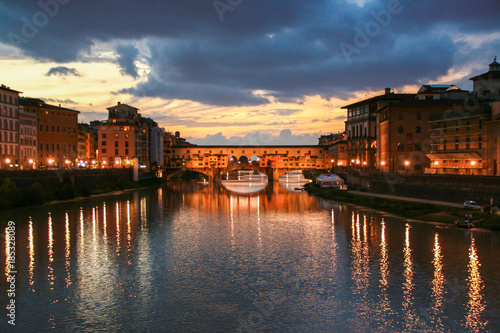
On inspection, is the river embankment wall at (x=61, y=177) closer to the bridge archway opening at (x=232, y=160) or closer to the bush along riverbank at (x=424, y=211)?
the bridge archway opening at (x=232, y=160)

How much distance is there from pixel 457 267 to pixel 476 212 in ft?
45.5

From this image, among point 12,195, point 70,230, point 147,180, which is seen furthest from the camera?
point 147,180

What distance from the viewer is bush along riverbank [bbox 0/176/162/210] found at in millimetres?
44778

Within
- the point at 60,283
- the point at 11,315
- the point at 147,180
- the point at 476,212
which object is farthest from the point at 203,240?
the point at 147,180

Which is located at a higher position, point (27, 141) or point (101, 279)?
point (27, 141)

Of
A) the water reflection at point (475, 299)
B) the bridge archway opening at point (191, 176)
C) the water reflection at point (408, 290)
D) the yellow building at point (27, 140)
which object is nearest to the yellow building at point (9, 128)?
the yellow building at point (27, 140)

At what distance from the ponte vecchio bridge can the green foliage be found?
222ft

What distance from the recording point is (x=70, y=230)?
113 feet

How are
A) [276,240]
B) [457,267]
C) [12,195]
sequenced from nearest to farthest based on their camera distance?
[457,267], [276,240], [12,195]

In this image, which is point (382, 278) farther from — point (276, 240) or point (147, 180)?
point (147, 180)

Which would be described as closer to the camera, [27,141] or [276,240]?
[276,240]

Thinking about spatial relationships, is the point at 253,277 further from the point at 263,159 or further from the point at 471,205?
the point at 263,159

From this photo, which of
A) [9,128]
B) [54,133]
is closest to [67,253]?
[9,128]

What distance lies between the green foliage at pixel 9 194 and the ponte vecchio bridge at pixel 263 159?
67759mm
